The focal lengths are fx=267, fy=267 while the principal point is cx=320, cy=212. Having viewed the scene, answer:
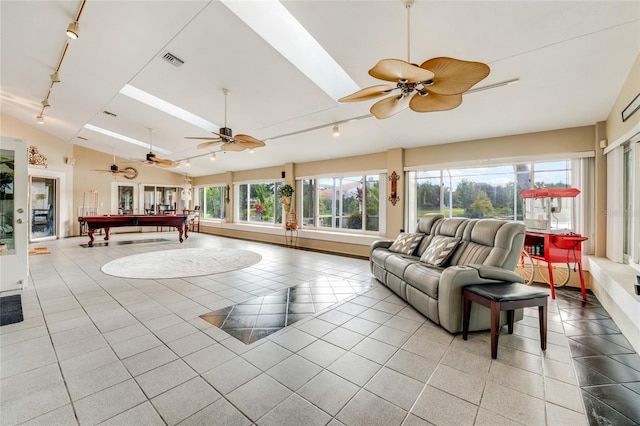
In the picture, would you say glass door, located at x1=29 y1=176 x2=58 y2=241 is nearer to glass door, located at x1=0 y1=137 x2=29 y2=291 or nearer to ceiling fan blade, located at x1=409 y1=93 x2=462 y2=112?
glass door, located at x1=0 y1=137 x2=29 y2=291

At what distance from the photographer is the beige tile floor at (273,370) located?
1.62 meters

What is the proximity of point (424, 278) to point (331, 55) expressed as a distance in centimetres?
286

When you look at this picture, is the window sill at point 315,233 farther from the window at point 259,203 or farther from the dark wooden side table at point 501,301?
the dark wooden side table at point 501,301

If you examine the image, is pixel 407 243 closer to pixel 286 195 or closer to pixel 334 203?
pixel 334 203

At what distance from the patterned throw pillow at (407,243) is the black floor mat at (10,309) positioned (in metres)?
4.72

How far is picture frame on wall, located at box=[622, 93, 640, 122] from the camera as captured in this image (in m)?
2.75

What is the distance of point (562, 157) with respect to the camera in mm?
4242

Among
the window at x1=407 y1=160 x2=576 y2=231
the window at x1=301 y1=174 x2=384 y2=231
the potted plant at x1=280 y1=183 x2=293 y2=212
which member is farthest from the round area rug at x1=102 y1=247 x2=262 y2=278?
the window at x1=407 y1=160 x2=576 y2=231

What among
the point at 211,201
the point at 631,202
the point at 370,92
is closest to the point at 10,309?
the point at 370,92

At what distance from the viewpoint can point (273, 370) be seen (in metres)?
2.04

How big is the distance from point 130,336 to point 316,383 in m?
1.89

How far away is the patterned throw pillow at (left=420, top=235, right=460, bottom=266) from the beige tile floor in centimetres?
70

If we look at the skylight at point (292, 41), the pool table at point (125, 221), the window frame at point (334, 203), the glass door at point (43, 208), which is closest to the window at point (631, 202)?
the skylight at point (292, 41)

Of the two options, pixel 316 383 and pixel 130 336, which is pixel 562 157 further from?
pixel 130 336
